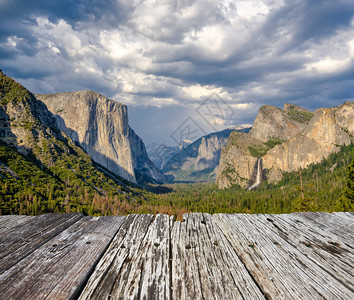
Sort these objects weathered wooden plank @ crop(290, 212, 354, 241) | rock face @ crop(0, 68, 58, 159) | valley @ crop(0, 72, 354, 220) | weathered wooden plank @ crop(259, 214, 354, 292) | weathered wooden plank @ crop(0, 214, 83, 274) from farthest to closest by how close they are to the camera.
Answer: rock face @ crop(0, 68, 58, 159) → valley @ crop(0, 72, 354, 220) → weathered wooden plank @ crop(290, 212, 354, 241) → weathered wooden plank @ crop(0, 214, 83, 274) → weathered wooden plank @ crop(259, 214, 354, 292)

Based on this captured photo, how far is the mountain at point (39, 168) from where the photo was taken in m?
74.8

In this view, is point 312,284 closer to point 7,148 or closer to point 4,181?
point 4,181

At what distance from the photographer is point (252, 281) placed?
5.26ft

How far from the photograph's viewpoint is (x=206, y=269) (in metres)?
1.74

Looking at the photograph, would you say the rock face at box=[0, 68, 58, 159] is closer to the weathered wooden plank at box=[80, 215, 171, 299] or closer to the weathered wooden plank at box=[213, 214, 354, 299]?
the weathered wooden plank at box=[80, 215, 171, 299]

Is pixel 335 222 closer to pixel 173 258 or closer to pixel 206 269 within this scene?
pixel 206 269

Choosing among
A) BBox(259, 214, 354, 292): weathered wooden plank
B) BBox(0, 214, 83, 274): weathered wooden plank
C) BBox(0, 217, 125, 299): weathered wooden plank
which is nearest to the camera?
BBox(0, 217, 125, 299): weathered wooden plank

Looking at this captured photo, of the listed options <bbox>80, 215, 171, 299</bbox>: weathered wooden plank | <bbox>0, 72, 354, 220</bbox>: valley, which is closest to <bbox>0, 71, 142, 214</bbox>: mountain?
<bbox>0, 72, 354, 220</bbox>: valley

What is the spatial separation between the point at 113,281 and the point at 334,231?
2.69m

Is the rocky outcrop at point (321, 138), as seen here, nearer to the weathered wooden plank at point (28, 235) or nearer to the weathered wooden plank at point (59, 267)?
the weathered wooden plank at point (28, 235)

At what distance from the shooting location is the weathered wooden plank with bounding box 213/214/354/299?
1.51 m

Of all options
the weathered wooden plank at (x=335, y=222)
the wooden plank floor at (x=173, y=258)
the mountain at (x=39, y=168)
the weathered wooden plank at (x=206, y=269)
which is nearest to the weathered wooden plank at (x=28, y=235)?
the wooden plank floor at (x=173, y=258)

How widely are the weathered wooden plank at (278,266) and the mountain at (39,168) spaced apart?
251ft

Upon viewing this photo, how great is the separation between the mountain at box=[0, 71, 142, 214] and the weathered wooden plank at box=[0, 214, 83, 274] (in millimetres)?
74698
